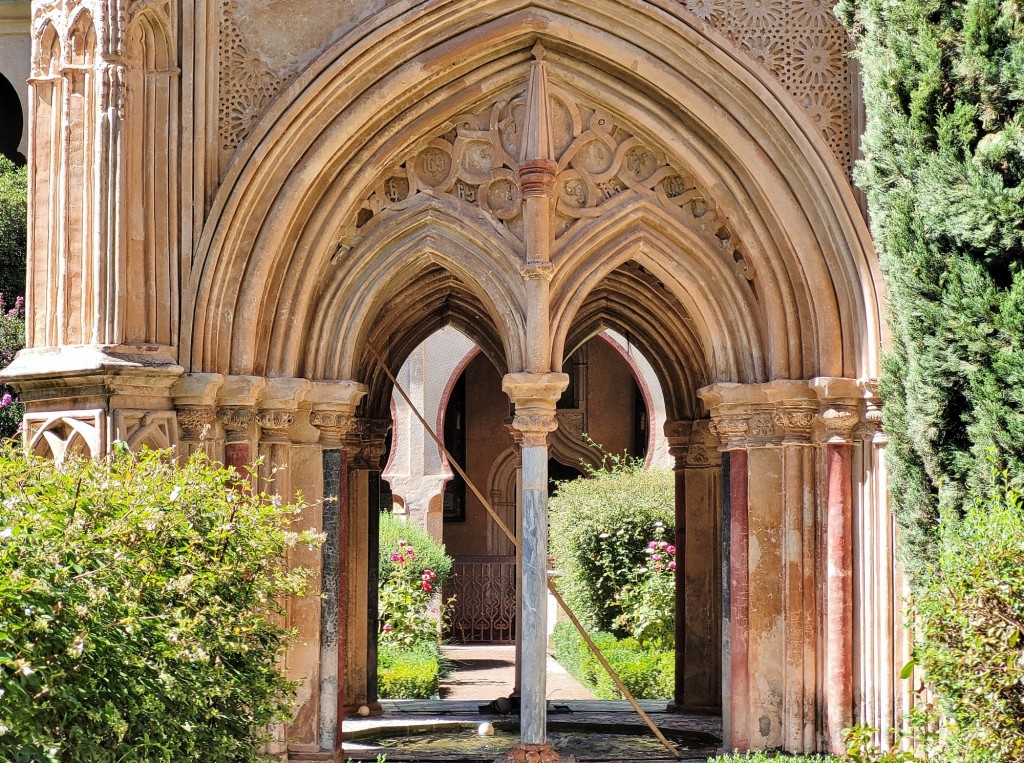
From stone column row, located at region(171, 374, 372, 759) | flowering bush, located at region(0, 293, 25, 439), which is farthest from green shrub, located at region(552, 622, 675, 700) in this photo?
flowering bush, located at region(0, 293, 25, 439)

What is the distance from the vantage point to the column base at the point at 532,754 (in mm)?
8195

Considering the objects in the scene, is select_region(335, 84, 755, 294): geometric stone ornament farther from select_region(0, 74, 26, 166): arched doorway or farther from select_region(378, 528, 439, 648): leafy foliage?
select_region(378, 528, 439, 648): leafy foliage

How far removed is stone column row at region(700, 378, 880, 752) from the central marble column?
1006 millimetres

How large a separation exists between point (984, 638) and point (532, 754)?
3114 millimetres

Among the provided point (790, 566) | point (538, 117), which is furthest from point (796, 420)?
point (538, 117)

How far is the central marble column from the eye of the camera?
27.2ft

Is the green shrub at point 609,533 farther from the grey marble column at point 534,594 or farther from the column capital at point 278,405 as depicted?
the column capital at point 278,405

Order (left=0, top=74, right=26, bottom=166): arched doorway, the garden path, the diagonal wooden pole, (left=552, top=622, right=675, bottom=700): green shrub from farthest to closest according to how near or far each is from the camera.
→ the garden path
(left=552, top=622, right=675, bottom=700): green shrub
(left=0, top=74, right=26, bottom=166): arched doorway
the diagonal wooden pole

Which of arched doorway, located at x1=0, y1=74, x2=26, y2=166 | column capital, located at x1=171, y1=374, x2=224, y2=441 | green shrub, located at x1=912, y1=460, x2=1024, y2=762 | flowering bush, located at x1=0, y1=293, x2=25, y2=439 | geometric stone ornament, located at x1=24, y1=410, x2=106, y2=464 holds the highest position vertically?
arched doorway, located at x1=0, y1=74, x2=26, y2=166

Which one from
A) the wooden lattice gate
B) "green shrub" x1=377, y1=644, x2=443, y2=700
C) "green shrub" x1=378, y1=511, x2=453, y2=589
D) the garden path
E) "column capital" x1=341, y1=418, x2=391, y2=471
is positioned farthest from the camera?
the wooden lattice gate

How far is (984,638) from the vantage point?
19.1 ft

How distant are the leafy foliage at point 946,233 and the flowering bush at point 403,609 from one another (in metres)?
8.63

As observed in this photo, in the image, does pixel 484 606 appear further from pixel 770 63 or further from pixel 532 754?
pixel 770 63

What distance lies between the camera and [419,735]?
34.9 ft
